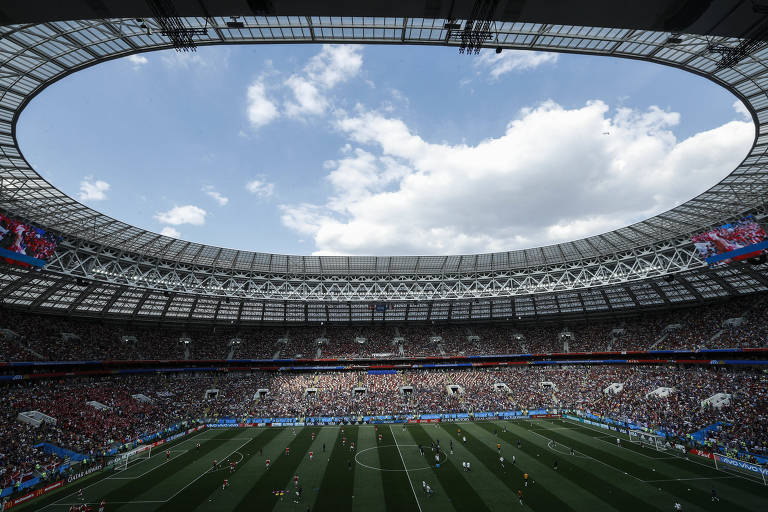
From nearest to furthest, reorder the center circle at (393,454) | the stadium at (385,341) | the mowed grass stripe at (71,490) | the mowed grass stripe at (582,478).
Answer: the stadium at (385,341) < the mowed grass stripe at (582,478) < the mowed grass stripe at (71,490) < the center circle at (393,454)

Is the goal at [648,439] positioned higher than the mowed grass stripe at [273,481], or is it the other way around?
the goal at [648,439]

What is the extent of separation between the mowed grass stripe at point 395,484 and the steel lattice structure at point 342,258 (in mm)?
24887

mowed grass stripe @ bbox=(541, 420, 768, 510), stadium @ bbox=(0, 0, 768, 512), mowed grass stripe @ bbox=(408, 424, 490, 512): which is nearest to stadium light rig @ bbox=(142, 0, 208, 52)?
stadium @ bbox=(0, 0, 768, 512)

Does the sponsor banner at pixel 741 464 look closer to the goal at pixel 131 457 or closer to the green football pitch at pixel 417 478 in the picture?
the green football pitch at pixel 417 478

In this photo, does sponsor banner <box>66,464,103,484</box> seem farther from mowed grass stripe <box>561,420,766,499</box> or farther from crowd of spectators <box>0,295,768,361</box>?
mowed grass stripe <box>561,420,766,499</box>

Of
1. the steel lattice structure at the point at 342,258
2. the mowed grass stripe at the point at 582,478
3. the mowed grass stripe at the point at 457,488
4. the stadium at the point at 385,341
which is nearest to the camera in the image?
the stadium at the point at 385,341

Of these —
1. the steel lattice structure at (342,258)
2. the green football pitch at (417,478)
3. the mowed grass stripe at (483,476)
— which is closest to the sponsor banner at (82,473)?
the green football pitch at (417,478)

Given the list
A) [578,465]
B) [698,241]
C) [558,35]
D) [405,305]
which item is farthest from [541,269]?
[558,35]

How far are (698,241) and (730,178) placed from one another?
22.9 ft

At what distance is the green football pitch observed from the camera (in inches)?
917

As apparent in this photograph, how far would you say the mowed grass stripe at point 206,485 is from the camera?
23.6m

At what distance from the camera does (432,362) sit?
66500 millimetres

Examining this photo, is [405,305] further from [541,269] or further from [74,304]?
[74,304]

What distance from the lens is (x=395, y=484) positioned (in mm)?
26469
